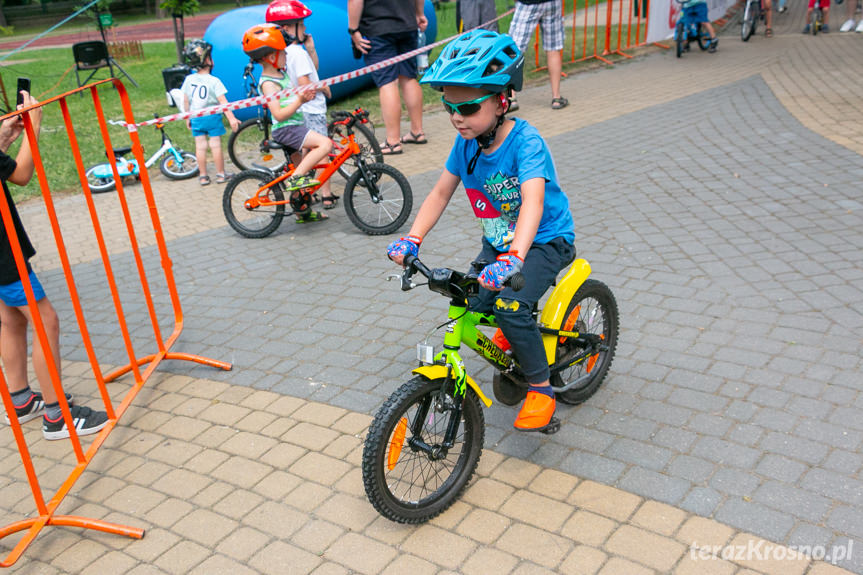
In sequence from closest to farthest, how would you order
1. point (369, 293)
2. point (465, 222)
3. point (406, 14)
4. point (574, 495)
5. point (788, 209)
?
point (574, 495) → point (369, 293) → point (788, 209) → point (465, 222) → point (406, 14)

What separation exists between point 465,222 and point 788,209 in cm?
280

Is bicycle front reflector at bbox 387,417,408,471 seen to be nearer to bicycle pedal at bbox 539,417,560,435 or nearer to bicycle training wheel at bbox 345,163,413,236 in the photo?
bicycle pedal at bbox 539,417,560,435

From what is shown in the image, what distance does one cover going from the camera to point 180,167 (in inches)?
380

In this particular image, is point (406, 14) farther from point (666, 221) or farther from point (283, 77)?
point (666, 221)

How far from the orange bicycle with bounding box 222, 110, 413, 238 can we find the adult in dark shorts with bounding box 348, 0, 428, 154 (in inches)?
77.6

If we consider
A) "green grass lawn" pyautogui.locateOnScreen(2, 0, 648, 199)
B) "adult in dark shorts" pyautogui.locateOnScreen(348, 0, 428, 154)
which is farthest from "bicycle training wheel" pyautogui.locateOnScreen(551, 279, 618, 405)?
"green grass lawn" pyautogui.locateOnScreen(2, 0, 648, 199)

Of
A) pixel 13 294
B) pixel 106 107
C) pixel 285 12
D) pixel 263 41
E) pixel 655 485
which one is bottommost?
pixel 106 107

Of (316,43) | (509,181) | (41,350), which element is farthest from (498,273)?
(316,43)

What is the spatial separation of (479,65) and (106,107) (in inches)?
530

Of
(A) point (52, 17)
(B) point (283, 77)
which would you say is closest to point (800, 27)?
(B) point (283, 77)

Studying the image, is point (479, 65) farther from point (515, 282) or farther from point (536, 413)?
point (536, 413)

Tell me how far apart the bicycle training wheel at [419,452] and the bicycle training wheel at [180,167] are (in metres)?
7.25

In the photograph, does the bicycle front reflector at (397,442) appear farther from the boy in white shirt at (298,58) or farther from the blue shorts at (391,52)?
the blue shorts at (391,52)

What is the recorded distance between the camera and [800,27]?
16.3m
